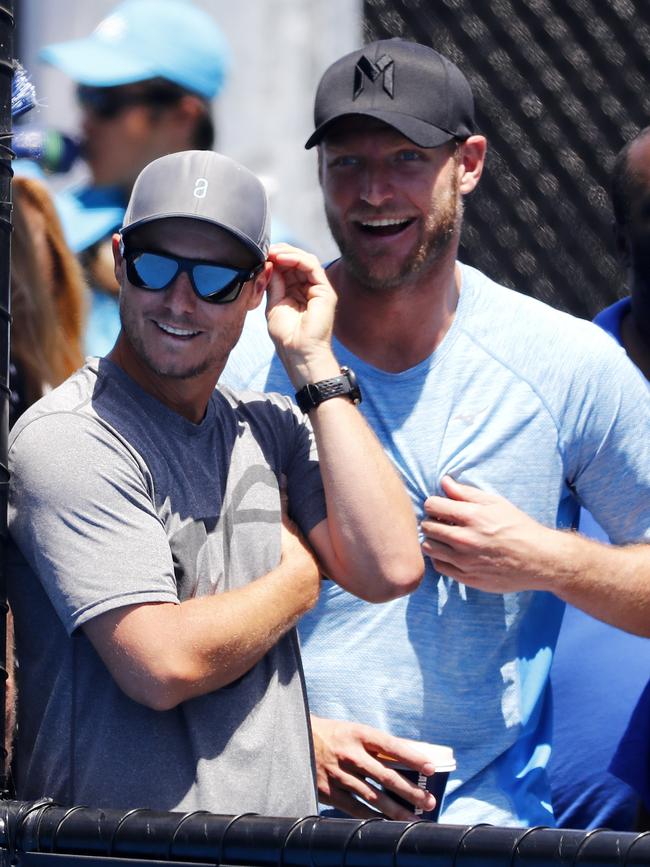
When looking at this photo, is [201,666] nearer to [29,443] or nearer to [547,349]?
[29,443]

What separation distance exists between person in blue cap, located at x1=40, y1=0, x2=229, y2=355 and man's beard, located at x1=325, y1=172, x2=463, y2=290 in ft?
3.84

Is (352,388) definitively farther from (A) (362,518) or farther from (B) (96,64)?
(B) (96,64)

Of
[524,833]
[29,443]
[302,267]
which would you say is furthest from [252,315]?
[524,833]

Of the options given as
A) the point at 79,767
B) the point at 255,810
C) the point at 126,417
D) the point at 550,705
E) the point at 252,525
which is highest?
the point at 126,417

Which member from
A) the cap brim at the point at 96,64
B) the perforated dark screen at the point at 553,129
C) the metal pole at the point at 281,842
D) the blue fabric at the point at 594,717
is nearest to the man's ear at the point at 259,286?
the metal pole at the point at 281,842

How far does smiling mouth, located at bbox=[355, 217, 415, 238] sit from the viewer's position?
111 inches

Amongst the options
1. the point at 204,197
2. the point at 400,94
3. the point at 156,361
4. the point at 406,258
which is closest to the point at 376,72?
the point at 400,94

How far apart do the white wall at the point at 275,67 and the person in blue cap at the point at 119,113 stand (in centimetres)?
38

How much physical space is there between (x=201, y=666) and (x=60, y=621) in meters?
0.19

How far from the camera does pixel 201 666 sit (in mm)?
1885

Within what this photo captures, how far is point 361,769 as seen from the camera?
8.03ft

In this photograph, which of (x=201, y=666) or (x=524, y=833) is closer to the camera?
(x=524, y=833)

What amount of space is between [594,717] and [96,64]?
222 cm

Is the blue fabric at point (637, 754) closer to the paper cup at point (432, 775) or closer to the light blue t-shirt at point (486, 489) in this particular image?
the light blue t-shirt at point (486, 489)
